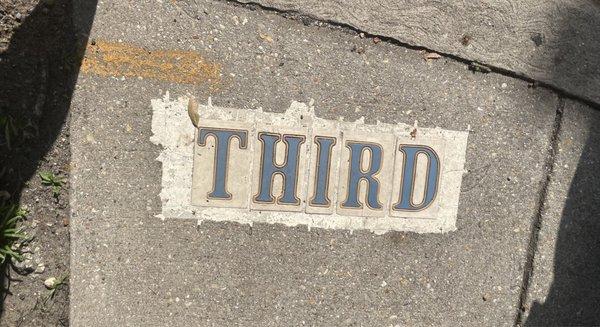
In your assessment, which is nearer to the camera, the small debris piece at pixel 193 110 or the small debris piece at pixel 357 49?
the small debris piece at pixel 193 110

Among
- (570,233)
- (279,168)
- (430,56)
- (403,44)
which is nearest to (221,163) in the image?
(279,168)

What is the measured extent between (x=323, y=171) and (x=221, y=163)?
0.58 meters

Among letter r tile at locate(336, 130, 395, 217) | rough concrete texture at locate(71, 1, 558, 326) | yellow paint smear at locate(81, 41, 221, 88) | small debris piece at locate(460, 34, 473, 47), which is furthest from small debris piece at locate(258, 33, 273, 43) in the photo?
small debris piece at locate(460, 34, 473, 47)

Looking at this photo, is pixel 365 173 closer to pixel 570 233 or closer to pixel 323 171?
pixel 323 171

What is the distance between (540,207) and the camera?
310cm

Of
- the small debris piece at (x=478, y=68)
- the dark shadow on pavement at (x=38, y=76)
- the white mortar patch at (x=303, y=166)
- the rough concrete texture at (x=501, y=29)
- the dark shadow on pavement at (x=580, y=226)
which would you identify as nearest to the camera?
the dark shadow on pavement at (x=38, y=76)

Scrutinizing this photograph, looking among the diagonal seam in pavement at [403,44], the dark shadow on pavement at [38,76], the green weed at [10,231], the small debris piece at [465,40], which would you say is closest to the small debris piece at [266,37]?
the diagonal seam in pavement at [403,44]

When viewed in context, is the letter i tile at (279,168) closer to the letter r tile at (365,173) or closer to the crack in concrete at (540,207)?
the letter r tile at (365,173)

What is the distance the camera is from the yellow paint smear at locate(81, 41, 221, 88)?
104 inches

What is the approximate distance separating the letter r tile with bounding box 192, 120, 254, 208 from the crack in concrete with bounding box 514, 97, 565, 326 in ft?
5.93

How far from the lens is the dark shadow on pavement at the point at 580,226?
3.09 meters

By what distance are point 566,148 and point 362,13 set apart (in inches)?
61.1

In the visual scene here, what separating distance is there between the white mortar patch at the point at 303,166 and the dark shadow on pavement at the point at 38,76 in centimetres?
50

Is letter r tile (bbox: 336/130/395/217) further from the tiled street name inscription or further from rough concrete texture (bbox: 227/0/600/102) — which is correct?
rough concrete texture (bbox: 227/0/600/102)
